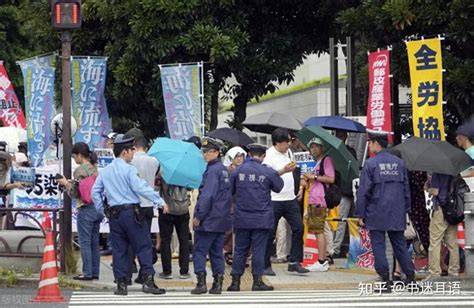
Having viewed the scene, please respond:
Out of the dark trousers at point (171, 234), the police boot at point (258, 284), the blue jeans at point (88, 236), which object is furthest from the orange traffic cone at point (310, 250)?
the blue jeans at point (88, 236)

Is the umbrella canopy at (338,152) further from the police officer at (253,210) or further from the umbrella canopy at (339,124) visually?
the police officer at (253,210)

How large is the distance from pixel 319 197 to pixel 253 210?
216cm

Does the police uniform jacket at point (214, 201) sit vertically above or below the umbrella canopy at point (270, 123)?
below

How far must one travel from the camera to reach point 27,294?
42.8 ft

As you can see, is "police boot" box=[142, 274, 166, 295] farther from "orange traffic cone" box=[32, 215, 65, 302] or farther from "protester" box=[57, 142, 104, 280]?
"protester" box=[57, 142, 104, 280]

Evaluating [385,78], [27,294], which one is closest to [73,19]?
[27,294]

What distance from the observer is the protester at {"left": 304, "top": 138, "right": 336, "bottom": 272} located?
1484cm

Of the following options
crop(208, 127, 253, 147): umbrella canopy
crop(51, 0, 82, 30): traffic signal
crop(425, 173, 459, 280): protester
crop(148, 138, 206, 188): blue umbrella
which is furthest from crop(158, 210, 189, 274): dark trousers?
crop(208, 127, 253, 147): umbrella canopy

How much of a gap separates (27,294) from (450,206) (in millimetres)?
5580

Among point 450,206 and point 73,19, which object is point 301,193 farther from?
point 73,19

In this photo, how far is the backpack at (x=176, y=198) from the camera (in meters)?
13.9

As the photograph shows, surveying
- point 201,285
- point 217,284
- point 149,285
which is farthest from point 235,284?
point 149,285

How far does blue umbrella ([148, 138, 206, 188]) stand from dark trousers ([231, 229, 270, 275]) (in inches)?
43.2

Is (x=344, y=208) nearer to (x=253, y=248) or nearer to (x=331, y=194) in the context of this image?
(x=331, y=194)
